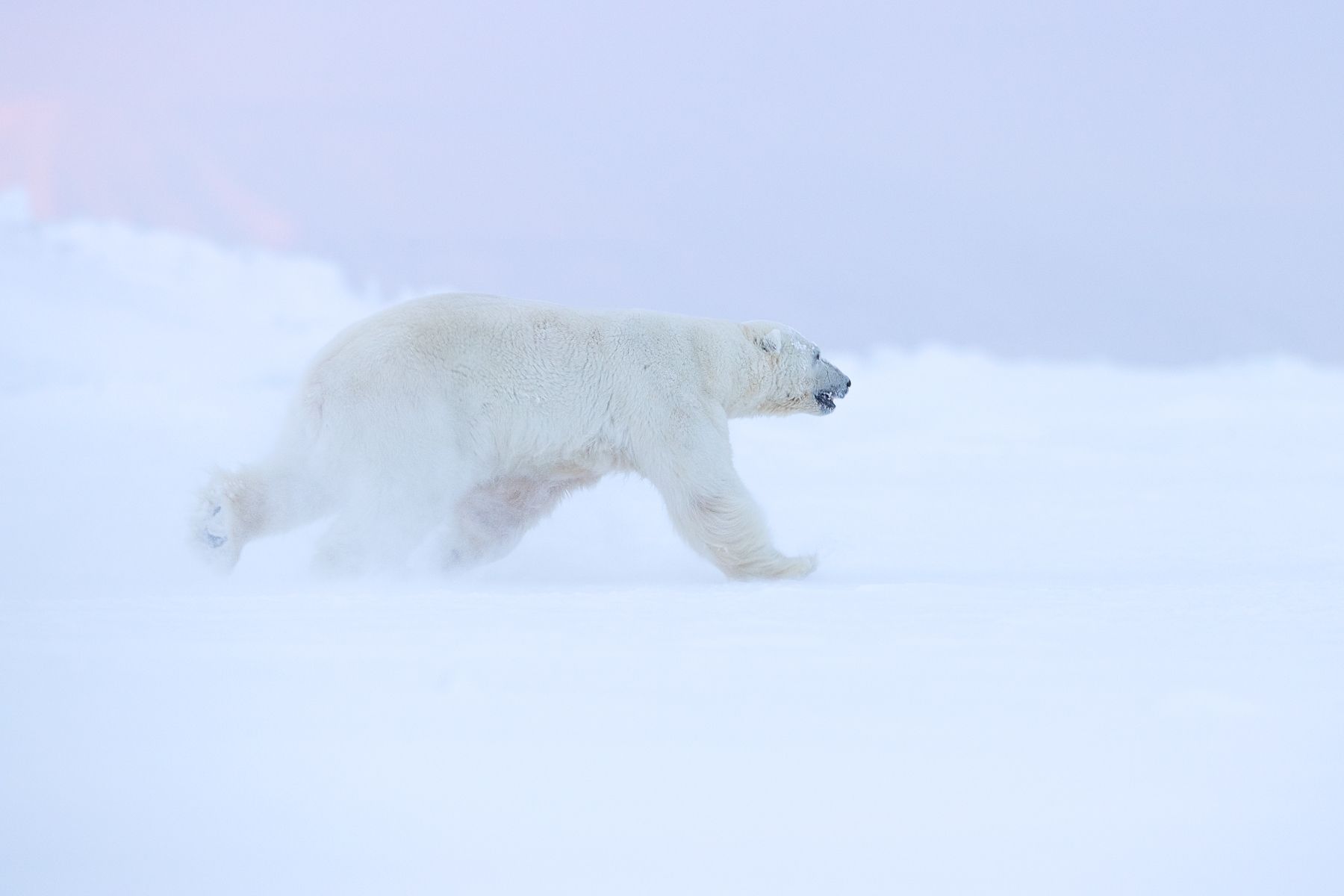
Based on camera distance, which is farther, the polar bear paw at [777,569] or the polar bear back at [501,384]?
the polar bear paw at [777,569]

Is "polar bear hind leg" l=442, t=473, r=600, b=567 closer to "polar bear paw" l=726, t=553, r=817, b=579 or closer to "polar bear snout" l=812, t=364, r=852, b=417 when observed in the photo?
"polar bear paw" l=726, t=553, r=817, b=579

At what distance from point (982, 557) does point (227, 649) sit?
4.33 metres

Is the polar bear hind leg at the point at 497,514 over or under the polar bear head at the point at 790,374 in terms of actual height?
under

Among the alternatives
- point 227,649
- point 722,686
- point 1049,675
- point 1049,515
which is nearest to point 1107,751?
point 1049,675

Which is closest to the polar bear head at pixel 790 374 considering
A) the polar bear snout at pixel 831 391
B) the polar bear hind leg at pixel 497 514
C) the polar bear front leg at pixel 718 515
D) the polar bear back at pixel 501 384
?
the polar bear snout at pixel 831 391

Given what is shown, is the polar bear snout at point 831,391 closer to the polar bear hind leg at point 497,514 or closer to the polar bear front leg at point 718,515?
the polar bear front leg at point 718,515

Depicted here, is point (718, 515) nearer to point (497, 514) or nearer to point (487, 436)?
point (487, 436)

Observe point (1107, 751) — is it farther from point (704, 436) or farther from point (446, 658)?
point (704, 436)

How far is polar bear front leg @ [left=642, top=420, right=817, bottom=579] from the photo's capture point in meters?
5.41

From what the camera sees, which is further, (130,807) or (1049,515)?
(1049,515)

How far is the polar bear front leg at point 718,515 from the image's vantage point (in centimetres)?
541

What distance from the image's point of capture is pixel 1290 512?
868 cm

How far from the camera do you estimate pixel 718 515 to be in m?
5.43

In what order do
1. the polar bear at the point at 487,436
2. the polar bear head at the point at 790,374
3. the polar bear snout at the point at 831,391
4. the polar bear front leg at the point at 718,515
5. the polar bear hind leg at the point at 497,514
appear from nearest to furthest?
1. the polar bear at the point at 487,436
2. the polar bear front leg at the point at 718,515
3. the polar bear hind leg at the point at 497,514
4. the polar bear head at the point at 790,374
5. the polar bear snout at the point at 831,391
